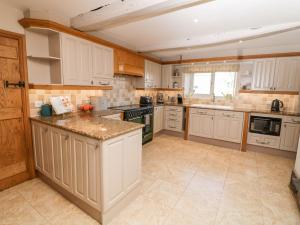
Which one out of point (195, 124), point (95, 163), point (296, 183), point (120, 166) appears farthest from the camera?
point (195, 124)

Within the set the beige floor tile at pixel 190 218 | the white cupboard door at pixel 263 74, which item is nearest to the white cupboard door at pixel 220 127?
the white cupboard door at pixel 263 74

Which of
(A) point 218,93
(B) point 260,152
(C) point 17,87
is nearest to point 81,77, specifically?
(C) point 17,87

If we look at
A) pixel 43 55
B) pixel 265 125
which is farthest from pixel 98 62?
pixel 265 125

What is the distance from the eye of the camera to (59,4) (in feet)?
6.42

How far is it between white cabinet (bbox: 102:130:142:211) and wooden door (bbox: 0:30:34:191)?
1557 mm

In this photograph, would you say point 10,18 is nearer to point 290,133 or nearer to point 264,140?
point 264,140

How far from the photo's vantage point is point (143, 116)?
3.78 m

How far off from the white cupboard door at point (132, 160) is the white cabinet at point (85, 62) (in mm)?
1411

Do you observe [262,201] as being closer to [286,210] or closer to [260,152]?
[286,210]

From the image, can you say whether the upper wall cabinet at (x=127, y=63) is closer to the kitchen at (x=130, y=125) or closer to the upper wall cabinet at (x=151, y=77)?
the kitchen at (x=130, y=125)

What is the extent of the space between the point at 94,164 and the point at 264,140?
3633mm

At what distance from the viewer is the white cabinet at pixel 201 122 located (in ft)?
13.2

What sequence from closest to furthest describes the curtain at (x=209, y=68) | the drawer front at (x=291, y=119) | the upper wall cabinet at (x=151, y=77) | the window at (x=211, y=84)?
the drawer front at (x=291, y=119)
the curtain at (x=209, y=68)
the upper wall cabinet at (x=151, y=77)
the window at (x=211, y=84)

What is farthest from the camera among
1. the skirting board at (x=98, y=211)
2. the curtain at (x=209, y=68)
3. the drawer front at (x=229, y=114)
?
the curtain at (x=209, y=68)
